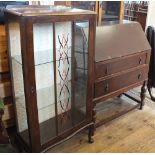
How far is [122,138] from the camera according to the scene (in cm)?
199

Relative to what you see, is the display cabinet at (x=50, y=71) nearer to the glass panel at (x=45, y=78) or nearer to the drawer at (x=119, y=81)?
the glass panel at (x=45, y=78)

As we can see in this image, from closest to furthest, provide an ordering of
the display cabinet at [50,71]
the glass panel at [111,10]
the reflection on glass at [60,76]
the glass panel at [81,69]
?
1. the display cabinet at [50,71]
2. the reflection on glass at [60,76]
3. the glass panel at [81,69]
4. the glass panel at [111,10]

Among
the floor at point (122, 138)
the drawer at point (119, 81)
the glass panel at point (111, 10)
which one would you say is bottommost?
the floor at point (122, 138)

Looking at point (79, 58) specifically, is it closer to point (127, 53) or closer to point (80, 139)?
point (127, 53)

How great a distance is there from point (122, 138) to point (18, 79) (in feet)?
3.68

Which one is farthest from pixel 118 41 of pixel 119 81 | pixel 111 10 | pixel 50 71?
pixel 111 10

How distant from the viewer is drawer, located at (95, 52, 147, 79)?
5.68ft

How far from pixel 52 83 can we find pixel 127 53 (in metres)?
0.79

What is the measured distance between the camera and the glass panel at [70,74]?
4.79ft

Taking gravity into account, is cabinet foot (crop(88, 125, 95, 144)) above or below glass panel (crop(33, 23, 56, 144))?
below

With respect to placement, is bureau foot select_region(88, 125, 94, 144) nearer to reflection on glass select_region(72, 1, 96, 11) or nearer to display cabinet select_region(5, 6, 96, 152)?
display cabinet select_region(5, 6, 96, 152)

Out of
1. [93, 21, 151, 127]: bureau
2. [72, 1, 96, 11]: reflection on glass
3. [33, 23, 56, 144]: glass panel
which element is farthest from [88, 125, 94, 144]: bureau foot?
[72, 1, 96, 11]: reflection on glass

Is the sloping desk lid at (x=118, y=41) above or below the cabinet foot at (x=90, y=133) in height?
above

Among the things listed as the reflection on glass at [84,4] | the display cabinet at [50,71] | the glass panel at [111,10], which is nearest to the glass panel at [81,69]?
the display cabinet at [50,71]
